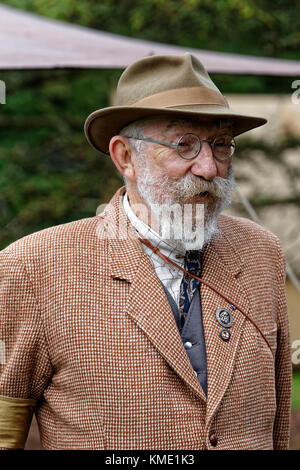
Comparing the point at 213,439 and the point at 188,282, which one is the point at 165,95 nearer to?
the point at 188,282

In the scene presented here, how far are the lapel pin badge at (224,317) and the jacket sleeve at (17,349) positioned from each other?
54 centimetres

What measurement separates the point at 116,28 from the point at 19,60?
4.94m

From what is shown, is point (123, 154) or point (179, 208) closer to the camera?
point (179, 208)

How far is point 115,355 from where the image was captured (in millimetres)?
1878

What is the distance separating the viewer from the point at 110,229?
6.94 ft

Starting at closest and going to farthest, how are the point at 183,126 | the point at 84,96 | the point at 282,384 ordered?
1. the point at 183,126
2. the point at 282,384
3. the point at 84,96

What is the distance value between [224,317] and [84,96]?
590cm

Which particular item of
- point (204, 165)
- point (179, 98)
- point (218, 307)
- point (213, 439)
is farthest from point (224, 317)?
point (179, 98)

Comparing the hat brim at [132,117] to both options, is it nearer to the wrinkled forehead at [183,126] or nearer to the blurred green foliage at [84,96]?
the wrinkled forehead at [183,126]

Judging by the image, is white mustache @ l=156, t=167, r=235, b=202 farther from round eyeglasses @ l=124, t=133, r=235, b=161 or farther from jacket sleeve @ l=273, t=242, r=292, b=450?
jacket sleeve @ l=273, t=242, r=292, b=450

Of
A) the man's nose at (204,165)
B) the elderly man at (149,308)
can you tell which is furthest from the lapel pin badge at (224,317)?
the man's nose at (204,165)

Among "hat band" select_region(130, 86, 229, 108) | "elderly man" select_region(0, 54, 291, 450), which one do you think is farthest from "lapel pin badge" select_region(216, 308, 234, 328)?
"hat band" select_region(130, 86, 229, 108)
